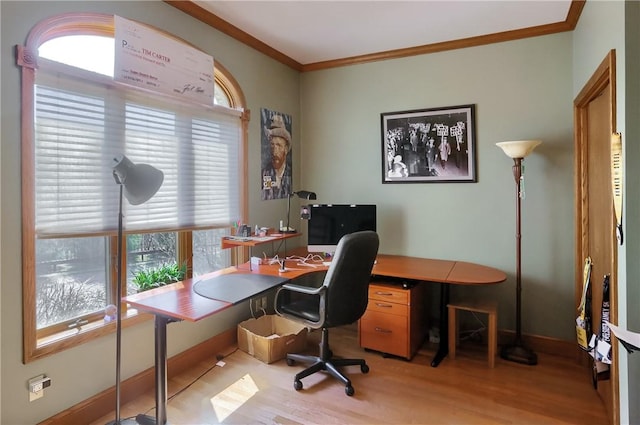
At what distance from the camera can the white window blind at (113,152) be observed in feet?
6.35

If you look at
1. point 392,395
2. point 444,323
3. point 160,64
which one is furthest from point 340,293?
point 160,64

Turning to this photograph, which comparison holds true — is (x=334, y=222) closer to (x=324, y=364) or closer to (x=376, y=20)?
(x=324, y=364)

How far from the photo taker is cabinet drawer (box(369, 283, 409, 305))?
9.17 feet

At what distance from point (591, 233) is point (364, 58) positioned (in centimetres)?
238

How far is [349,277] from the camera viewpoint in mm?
2324

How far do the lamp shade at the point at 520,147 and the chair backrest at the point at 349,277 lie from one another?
1254 millimetres

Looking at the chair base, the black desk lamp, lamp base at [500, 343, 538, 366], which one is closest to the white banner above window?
the black desk lamp

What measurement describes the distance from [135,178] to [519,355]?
2.91 metres

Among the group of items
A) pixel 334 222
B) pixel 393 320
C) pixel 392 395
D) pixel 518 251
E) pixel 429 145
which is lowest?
pixel 392 395

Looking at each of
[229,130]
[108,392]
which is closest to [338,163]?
[229,130]

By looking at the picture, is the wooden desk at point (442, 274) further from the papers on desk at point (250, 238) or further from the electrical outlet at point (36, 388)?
the electrical outlet at point (36, 388)

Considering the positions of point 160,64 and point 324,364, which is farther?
point 324,364

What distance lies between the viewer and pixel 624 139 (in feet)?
5.55

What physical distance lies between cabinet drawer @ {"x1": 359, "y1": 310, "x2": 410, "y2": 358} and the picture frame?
1270 mm
